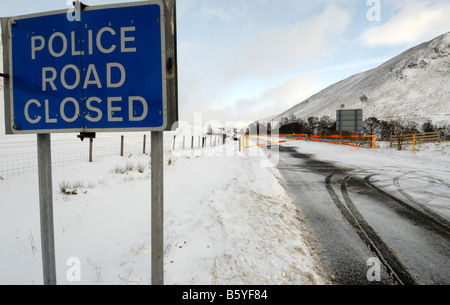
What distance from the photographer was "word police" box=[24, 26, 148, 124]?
1562mm

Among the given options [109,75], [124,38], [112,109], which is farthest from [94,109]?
[124,38]

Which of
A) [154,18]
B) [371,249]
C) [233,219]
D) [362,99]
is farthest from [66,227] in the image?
[362,99]

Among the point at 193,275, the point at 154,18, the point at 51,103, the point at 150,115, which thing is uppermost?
the point at 154,18

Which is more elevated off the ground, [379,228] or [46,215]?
[46,215]

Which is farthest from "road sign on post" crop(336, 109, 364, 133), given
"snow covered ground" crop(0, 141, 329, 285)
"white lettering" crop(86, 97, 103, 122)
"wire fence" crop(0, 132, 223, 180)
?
"white lettering" crop(86, 97, 103, 122)

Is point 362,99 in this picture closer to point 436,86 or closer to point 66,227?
point 436,86

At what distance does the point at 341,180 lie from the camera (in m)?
7.73

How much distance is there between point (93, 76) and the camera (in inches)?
63.1

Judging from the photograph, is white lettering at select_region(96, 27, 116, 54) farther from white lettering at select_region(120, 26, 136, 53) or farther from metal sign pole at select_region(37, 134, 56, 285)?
metal sign pole at select_region(37, 134, 56, 285)

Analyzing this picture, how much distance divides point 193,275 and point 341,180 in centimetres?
697

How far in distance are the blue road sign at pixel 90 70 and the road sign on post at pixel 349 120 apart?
1076 inches

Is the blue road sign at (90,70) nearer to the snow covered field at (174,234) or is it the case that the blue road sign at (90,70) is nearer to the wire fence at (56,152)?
the snow covered field at (174,234)

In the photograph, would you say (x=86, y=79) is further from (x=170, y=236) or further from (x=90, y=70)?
(x=170, y=236)

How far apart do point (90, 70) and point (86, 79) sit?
0.07 metres
